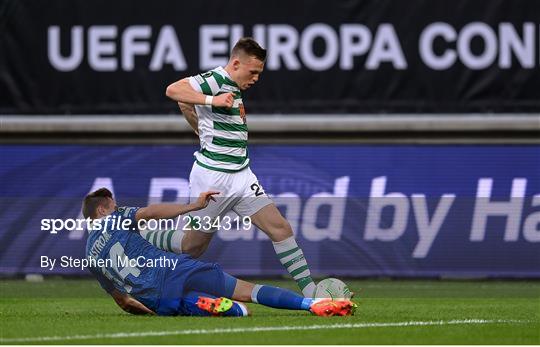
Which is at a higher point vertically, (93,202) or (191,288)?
(93,202)

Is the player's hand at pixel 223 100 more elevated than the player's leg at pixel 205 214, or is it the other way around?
the player's hand at pixel 223 100

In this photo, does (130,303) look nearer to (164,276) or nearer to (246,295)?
(164,276)

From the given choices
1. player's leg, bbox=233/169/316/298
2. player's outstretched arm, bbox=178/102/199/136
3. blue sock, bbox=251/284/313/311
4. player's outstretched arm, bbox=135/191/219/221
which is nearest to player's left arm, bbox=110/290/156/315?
player's outstretched arm, bbox=135/191/219/221

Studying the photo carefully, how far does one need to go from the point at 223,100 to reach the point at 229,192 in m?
0.74

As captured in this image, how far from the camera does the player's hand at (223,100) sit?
995 centimetres

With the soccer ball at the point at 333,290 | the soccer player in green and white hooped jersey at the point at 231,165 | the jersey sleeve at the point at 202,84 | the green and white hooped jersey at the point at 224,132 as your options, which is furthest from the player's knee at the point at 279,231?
the jersey sleeve at the point at 202,84

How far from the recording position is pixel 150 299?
9508 millimetres

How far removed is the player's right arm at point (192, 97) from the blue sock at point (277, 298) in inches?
54.9

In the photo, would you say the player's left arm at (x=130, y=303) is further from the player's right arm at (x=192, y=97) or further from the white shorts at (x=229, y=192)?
the player's right arm at (x=192, y=97)

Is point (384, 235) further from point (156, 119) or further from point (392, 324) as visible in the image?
point (392, 324)

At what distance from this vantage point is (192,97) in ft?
32.9

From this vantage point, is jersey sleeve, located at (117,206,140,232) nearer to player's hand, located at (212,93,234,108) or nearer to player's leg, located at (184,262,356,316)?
player's leg, located at (184,262,356,316)

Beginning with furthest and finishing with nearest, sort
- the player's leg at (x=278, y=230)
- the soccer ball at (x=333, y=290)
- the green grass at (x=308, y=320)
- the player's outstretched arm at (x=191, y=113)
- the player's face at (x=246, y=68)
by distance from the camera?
the player's outstretched arm at (x=191, y=113) → the player's face at (x=246, y=68) → the player's leg at (x=278, y=230) → the soccer ball at (x=333, y=290) → the green grass at (x=308, y=320)

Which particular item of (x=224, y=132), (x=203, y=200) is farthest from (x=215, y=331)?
(x=224, y=132)
